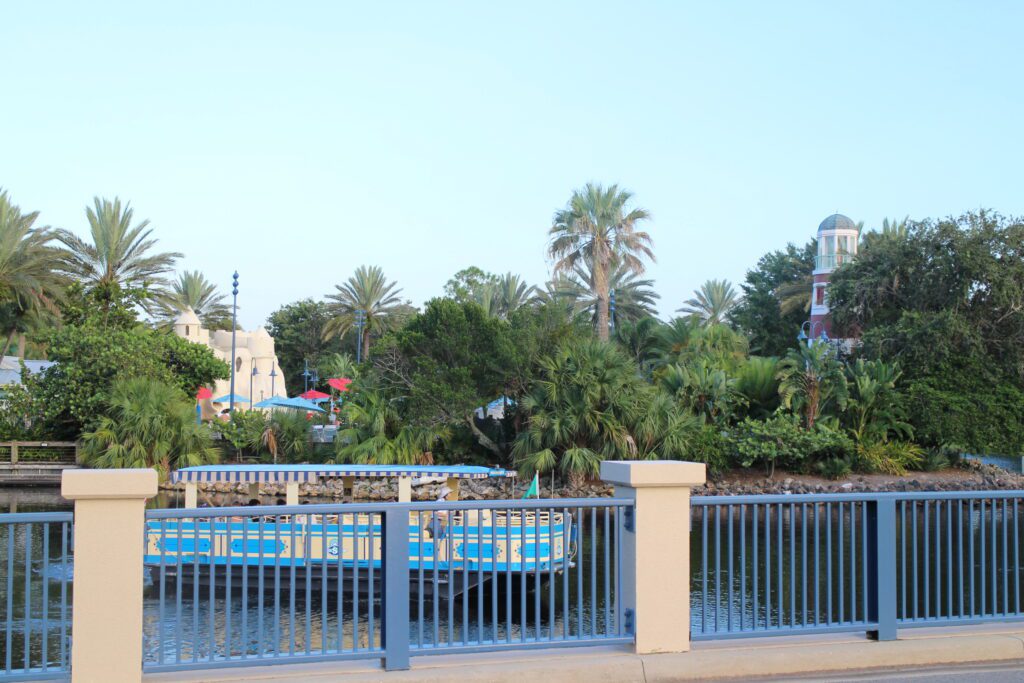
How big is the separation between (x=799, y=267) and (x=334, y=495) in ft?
165

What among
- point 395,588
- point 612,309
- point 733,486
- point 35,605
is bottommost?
point 35,605

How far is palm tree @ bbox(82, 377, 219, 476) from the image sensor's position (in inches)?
1604

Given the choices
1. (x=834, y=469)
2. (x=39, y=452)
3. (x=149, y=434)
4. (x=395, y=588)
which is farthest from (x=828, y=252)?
(x=395, y=588)

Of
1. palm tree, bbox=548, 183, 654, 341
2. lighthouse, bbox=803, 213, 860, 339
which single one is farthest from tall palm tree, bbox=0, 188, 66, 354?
lighthouse, bbox=803, 213, 860, 339

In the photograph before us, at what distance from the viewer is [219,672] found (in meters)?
7.43

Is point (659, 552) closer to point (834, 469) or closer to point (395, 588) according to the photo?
point (395, 588)

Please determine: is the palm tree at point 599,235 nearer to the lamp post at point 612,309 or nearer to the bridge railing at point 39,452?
the lamp post at point 612,309

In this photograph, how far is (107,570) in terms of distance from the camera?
707 cm

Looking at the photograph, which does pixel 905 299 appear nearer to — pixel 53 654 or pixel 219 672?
pixel 53 654

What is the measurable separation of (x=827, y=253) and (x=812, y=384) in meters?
21.5

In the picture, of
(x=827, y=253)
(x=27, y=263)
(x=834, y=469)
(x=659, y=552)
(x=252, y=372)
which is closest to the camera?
(x=659, y=552)

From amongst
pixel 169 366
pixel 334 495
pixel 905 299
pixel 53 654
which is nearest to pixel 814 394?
pixel 905 299

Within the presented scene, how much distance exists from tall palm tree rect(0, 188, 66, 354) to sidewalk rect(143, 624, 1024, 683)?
164 ft

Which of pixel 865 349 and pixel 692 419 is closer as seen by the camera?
pixel 692 419
